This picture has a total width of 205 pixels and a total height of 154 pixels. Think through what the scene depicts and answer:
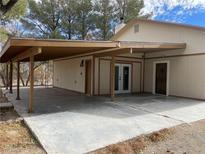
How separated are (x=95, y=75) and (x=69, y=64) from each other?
3.90 m

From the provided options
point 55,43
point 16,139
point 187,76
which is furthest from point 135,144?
point 187,76

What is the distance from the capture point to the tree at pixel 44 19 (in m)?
21.6

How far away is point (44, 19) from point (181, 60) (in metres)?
15.4

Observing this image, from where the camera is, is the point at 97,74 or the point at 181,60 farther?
the point at 97,74

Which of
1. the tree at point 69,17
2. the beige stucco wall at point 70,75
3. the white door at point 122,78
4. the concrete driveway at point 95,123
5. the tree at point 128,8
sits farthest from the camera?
the tree at point 128,8

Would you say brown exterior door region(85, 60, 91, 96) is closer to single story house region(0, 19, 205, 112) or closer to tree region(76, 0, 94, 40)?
single story house region(0, 19, 205, 112)

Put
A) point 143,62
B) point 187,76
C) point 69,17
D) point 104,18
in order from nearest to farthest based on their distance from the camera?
point 187,76 → point 143,62 → point 69,17 → point 104,18

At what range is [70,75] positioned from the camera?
15.4 m

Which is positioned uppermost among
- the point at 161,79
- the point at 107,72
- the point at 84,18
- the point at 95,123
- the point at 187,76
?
the point at 84,18

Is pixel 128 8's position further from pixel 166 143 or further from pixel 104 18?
pixel 166 143

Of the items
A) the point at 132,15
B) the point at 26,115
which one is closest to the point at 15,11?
the point at 26,115

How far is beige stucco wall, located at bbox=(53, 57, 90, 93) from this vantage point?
13815mm

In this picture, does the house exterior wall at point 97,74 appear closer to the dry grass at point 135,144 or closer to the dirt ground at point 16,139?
the dirt ground at point 16,139

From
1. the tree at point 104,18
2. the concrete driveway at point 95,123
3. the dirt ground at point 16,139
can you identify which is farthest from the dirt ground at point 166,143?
the tree at point 104,18
